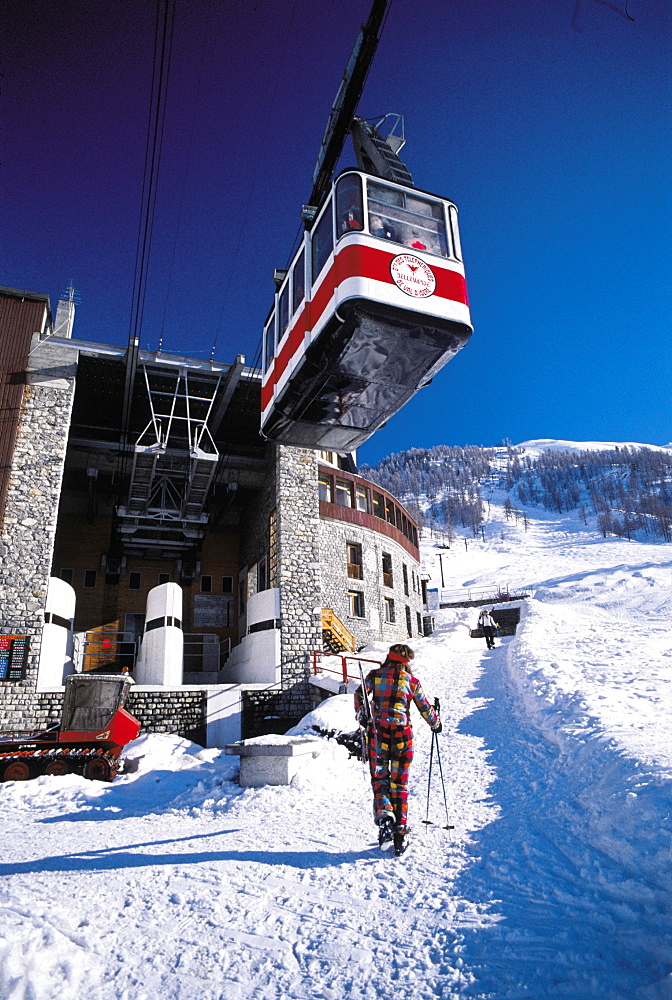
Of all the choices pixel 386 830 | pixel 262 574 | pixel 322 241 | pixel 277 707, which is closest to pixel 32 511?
pixel 262 574

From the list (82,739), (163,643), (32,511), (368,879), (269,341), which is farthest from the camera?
(163,643)

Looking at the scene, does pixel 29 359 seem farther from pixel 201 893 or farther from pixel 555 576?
pixel 555 576

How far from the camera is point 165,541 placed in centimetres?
2139

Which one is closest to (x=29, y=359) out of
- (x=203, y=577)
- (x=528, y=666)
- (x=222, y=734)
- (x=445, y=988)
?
(x=203, y=577)

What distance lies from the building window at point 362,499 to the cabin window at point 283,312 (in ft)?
64.2

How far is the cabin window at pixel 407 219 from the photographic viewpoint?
762 cm

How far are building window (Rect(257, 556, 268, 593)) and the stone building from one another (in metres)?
0.10

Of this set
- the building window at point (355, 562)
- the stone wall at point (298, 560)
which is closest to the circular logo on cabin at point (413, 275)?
the stone wall at point (298, 560)

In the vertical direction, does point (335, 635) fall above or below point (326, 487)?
below

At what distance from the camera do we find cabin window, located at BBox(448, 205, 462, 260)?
8.06m

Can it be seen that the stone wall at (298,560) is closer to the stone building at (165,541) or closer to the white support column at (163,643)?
the stone building at (165,541)

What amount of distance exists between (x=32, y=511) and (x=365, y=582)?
1556 cm

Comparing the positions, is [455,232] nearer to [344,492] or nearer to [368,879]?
[368,879]

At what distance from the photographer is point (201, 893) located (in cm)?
384
